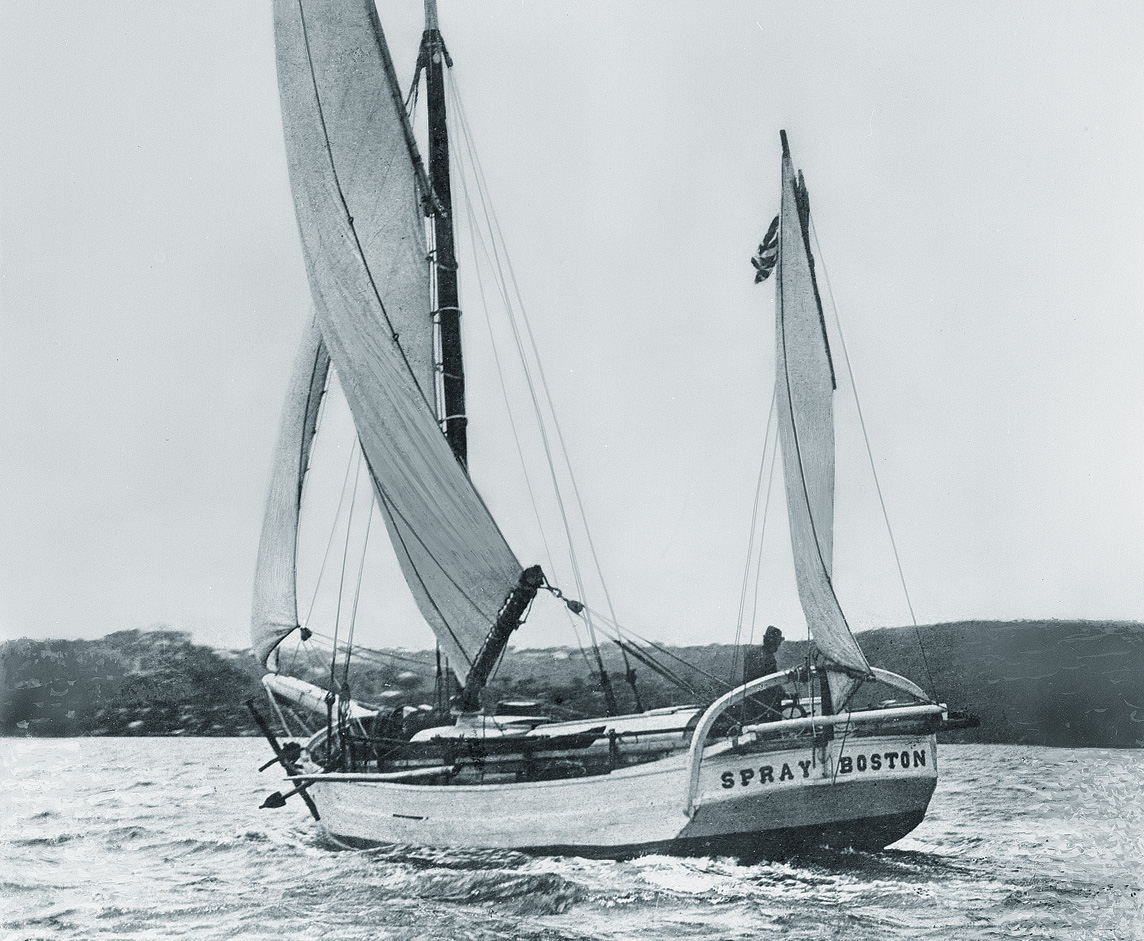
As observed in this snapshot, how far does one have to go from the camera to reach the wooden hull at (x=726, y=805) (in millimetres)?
8336

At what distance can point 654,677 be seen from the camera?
9.88m

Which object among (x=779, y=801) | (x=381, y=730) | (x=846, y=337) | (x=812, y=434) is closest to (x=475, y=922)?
(x=779, y=801)

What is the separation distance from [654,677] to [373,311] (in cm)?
394

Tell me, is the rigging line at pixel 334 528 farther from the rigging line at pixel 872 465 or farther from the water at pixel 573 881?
the rigging line at pixel 872 465

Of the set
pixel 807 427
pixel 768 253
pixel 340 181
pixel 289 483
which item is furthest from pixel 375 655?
pixel 768 253

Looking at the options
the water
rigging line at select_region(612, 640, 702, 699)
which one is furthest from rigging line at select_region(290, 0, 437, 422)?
the water

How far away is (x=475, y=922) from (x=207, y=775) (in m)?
4.66

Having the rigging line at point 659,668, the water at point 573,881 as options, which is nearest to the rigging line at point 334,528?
the water at point 573,881

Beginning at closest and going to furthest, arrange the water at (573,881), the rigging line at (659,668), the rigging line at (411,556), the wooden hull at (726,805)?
1. the water at (573,881)
2. the wooden hull at (726,805)
3. the rigging line at (659,668)
4. the rigging line at (411,556)

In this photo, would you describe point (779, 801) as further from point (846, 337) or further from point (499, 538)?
point (846, 337)

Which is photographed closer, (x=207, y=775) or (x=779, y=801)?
(x=779, y=801)

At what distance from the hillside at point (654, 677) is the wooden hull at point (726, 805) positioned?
643 millimetres

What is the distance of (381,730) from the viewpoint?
10.2 metres

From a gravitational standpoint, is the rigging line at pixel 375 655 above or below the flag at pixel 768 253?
below
